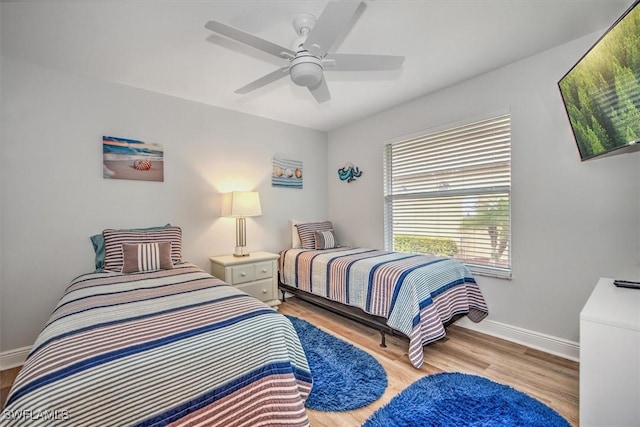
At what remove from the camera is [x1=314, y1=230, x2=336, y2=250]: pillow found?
3670 millimetres

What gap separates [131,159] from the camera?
2.76m

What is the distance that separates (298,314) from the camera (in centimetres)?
322

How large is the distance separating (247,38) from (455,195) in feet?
7.95

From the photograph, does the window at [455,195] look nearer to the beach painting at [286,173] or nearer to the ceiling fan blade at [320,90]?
the beach painting at [286,173]

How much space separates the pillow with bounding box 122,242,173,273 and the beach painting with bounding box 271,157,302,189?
1.71 meters

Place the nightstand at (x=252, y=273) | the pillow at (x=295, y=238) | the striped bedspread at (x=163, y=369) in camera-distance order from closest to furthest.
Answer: the striped bedspread at (x=163, y=369) < the nightstand at (x=252, y=273) < the pillow at (x=295, y=238)

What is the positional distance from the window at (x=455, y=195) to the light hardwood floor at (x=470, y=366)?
0.67m

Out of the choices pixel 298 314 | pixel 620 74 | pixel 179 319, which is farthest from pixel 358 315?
pixel 620 74

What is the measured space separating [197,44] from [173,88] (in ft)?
3.04

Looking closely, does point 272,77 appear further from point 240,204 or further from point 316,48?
point 240,204

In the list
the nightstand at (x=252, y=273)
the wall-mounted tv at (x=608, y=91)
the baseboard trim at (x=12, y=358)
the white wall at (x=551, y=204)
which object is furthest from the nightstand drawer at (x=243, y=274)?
the wall-mounted tv at (x=608, y=91)

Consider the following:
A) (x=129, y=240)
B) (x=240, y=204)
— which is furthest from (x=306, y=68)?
(x=129, y=240)

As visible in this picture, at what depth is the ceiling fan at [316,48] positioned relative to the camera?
1.40m

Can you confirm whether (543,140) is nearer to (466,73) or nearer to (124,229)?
(466,73)
